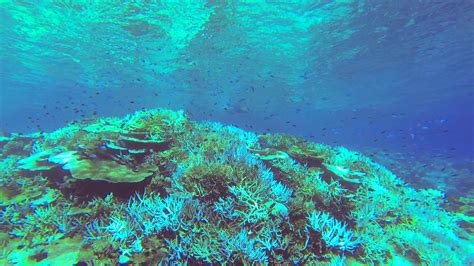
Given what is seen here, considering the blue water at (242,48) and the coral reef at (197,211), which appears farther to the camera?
the blue water at (242,48)

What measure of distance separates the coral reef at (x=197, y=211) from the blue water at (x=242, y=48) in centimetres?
412

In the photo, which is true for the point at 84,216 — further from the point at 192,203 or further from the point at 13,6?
the point at 13,6

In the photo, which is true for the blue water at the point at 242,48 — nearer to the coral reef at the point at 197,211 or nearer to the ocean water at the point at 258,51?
the ocean water at the point at 258,51

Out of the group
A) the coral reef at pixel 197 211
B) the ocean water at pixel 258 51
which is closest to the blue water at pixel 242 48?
the ocean water at pixel 258 51

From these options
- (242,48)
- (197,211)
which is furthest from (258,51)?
(197,211)

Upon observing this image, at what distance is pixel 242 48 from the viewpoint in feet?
93.6

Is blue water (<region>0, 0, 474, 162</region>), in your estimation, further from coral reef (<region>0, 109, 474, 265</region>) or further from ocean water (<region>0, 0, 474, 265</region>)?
coral reef (<region>0, 109, 474, 265</region>)

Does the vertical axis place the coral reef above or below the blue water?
below

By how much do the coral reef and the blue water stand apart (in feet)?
13.5

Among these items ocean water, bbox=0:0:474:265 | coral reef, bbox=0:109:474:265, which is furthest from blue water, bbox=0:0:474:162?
coral reef, bbox=0:109:474:265

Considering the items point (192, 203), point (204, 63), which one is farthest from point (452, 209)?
point (204, 63)

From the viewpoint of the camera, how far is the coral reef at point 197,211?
3.75m

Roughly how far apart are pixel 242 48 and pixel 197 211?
2681cm

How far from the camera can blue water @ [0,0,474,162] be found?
2073 centimetres
